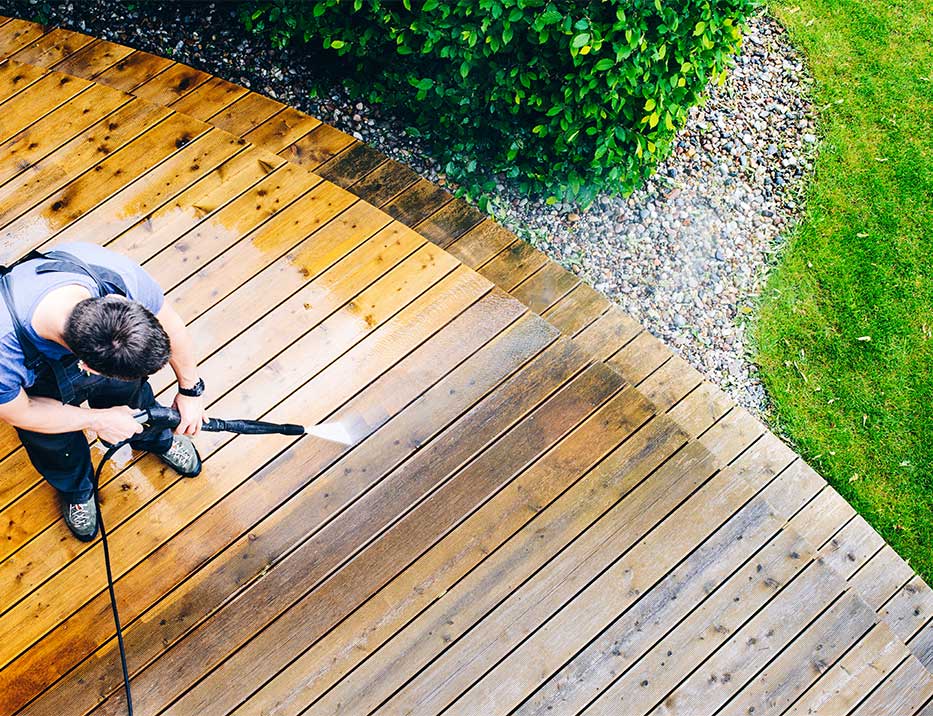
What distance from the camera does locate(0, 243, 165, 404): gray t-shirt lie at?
7.88 feet

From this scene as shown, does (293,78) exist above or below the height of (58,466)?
above

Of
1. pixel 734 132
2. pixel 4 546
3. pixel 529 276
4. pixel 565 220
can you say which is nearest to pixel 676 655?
pixel 529 276

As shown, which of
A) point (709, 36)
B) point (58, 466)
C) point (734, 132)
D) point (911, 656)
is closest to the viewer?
point (58, 466)

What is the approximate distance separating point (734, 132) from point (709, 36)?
5.25 ft

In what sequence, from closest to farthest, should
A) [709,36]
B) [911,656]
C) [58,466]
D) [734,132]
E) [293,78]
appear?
[58,466] → [911,656] → [709,36] → [293,78] → [734,132]

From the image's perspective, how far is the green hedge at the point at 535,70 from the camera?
3.51 meters

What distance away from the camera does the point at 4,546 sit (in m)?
3.23

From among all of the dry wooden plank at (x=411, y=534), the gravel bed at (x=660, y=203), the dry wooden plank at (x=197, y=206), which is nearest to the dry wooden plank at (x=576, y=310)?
the dry wooden plank at (x=411, y=534)

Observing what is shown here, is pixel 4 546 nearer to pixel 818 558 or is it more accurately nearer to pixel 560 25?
pixel 560 25

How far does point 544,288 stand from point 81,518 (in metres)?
2.24

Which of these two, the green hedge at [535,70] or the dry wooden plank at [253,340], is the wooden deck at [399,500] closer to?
the dry wooden plank at [253,340]

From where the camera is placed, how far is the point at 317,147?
4.02 meters

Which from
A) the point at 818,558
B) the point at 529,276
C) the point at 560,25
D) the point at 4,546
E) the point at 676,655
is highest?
the point at 560,25

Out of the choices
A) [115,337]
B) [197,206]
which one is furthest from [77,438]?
[197,206]
